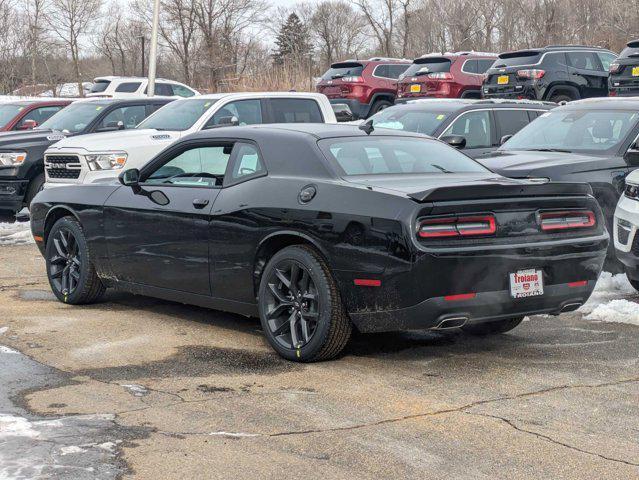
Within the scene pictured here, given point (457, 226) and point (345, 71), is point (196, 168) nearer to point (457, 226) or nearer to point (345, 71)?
point (457, 226)

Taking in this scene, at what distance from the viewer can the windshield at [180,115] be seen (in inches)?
562

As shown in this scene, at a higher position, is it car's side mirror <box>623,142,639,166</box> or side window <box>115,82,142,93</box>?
side window <box>115,82,142,93</box>

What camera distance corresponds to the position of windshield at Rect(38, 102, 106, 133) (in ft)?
54.3

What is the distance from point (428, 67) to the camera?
24.7 meters

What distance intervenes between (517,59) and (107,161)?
36.8 feet

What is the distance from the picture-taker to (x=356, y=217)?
6379mm

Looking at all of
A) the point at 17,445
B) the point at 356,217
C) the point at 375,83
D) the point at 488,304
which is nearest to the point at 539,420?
the point at 488,304

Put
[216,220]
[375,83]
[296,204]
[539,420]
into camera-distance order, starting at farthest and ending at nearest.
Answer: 1. [375,83]
2. [216,220]
3. [296,204]
4. [539,420]

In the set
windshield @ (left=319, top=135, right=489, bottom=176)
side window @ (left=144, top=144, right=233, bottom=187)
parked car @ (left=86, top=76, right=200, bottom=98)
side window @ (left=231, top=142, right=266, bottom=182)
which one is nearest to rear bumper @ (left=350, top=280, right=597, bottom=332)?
windshield @ (left=319, top=135, right=489, bottom=176)

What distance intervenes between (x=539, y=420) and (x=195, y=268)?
303 centimetres

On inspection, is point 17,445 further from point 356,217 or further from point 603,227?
point 603,227

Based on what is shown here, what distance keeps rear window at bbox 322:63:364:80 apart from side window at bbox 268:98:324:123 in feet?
39.0

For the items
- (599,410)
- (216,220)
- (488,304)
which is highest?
(216,220)

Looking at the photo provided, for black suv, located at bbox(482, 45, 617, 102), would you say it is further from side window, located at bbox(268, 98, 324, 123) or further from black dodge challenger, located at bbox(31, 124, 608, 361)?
black dodge challenger, located at bbox(31, 124, 608, 361)
